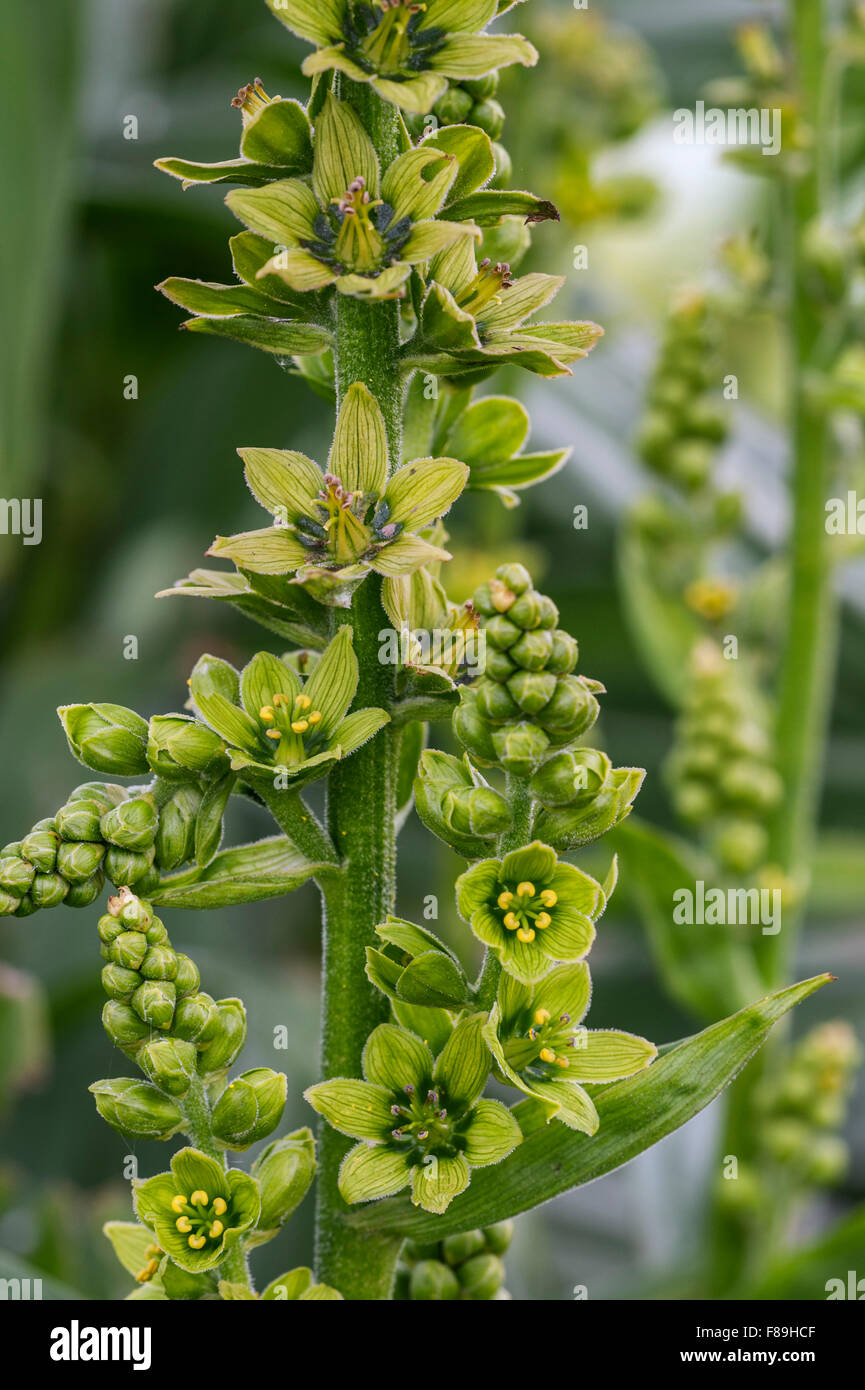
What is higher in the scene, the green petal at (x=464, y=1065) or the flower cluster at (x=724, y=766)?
the flower cluster at (x=724, y=766)

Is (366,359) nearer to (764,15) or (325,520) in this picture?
(325,520)

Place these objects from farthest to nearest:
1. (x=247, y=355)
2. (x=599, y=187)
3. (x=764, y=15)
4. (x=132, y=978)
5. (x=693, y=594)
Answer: (x=247, y=355) → (x=764, y=15) → (x=599, y=187) → (x=693, y=594) → (x=132, y=978)

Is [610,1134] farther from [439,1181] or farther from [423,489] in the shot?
[423,489]

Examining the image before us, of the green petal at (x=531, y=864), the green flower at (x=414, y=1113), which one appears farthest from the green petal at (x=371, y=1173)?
the green petal at (x=531, y=864)

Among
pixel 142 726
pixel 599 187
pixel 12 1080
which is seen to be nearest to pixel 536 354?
pixel 142 726

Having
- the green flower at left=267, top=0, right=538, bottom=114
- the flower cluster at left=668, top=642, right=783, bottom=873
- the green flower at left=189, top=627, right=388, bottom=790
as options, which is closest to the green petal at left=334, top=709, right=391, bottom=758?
the green flower at left=189, top=627, right=388, bottom=790

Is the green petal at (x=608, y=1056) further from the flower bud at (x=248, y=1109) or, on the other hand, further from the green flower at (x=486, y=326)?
the green flower at (x=486, y=326)
